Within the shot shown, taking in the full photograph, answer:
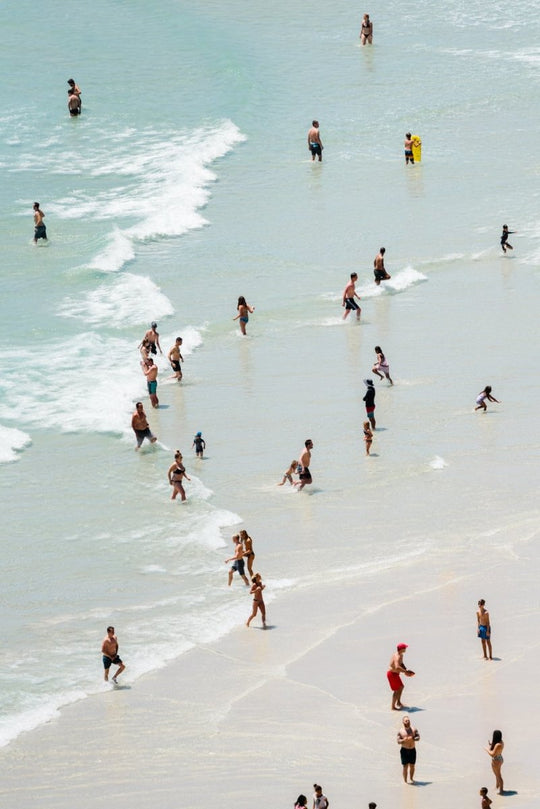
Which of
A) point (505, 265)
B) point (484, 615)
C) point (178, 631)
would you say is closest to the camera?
point (484, 615)

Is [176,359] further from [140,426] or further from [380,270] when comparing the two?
[380,270]

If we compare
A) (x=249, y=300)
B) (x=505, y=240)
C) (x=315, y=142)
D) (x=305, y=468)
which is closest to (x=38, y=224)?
(x=249, y=300)

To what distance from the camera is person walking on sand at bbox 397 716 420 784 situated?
1970cm

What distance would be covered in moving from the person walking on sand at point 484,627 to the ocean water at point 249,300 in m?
3.15

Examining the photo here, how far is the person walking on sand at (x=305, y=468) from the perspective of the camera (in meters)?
28.3

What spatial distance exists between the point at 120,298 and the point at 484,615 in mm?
18592

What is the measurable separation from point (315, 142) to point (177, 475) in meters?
20.5

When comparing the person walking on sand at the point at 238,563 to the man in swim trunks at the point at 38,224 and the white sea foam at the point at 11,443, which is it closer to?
the white sea foam at the point at 11,443

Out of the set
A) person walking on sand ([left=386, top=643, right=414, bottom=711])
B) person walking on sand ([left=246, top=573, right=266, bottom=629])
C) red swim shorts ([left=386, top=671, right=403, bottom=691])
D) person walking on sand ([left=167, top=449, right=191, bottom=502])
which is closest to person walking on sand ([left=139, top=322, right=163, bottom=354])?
person walking on sand ([left=167, top=449, right=191, bottom=502])

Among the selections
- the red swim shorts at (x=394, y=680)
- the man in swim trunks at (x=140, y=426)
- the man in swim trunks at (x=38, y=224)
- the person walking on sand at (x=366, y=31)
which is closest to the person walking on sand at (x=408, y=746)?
the red swim shorts at (x=394, y=680)

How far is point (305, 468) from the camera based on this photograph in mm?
28375

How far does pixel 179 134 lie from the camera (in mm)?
51062

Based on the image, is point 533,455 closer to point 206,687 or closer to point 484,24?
point 206,687

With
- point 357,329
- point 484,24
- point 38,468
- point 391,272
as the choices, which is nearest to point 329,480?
point 38,468
